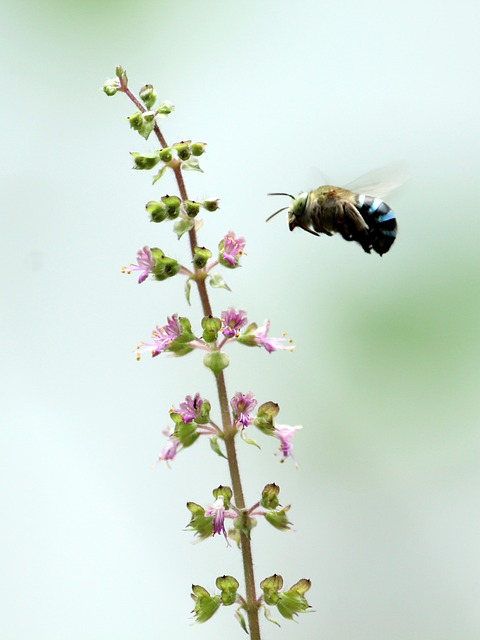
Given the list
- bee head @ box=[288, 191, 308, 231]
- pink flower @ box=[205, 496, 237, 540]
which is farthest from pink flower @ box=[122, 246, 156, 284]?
bee head @ box=[288, 191, 308, 231]

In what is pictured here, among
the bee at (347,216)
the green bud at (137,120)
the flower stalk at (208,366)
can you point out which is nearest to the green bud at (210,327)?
the flower stalk at (208,366)

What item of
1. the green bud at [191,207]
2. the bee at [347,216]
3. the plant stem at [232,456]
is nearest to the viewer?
the plant stem at [232,456]

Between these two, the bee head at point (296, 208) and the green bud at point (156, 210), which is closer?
the green bud at point (156, 210)

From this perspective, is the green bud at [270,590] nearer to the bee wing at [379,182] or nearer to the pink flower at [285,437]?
the pink flower at [285,437]

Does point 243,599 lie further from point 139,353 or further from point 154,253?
point 154,253

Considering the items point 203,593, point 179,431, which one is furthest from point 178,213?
point 203,593

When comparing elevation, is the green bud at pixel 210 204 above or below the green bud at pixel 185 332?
above

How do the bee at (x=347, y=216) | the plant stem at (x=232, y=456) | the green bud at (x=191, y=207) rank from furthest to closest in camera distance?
the bee at (x=347, y=216) → the green bud at (x=191, y=207) → the plant stem at (x=232, y=456)
